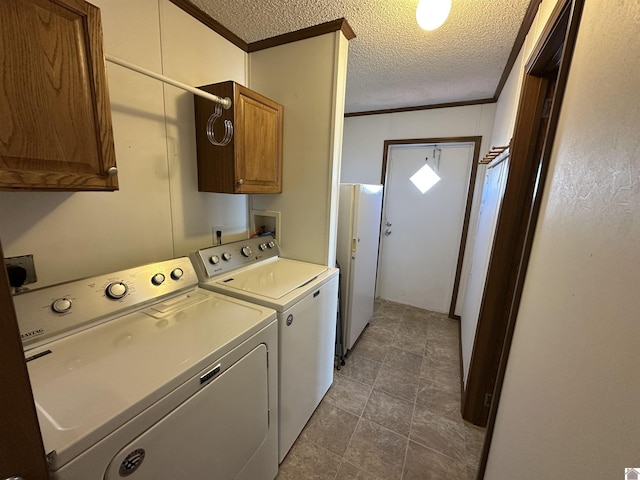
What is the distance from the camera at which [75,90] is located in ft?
2.89

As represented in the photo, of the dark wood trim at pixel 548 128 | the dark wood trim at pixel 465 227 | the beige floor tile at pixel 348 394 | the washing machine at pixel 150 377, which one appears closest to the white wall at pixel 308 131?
the washing machine at pixel 150 377

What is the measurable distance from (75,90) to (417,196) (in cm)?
304

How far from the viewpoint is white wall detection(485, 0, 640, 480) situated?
46 cm

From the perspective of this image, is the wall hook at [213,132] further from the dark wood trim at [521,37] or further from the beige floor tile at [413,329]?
the beige floor tile at [413,329]

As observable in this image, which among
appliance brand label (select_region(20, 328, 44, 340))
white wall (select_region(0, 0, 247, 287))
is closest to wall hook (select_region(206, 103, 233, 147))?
white wall (select_region(0, 0, 247, 287))

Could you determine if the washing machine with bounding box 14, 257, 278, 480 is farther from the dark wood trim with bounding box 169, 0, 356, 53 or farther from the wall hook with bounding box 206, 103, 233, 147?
the dark wood trim with bounding box 169, 0, 356, 53

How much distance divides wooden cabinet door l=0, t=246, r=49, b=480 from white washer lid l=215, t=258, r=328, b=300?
92cm

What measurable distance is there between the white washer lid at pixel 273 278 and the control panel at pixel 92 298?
0.27m

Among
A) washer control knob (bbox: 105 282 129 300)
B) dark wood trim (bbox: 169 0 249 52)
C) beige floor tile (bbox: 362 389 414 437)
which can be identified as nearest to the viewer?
washer control knob (bbox: 105 282 129 300)

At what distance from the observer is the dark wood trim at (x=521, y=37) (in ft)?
4.50

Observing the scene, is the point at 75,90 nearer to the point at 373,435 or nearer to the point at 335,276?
the point at 335,276

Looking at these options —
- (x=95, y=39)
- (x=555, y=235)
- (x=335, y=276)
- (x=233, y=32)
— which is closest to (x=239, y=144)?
(x=95, y=39)

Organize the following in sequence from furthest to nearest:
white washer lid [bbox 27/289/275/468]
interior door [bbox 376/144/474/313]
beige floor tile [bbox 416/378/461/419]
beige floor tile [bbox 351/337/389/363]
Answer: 1. interior door [bbox 376/144/474/313]
2. beige floor tile [bbox 351/337/389/363]
3. beige floor tile [bbox 416/378/461/419]
4. white washer lid [bbox 27/289/275/468]

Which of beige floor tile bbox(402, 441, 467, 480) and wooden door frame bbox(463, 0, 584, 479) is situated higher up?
wooden door frame bbox(463, 0, 584, 479)
